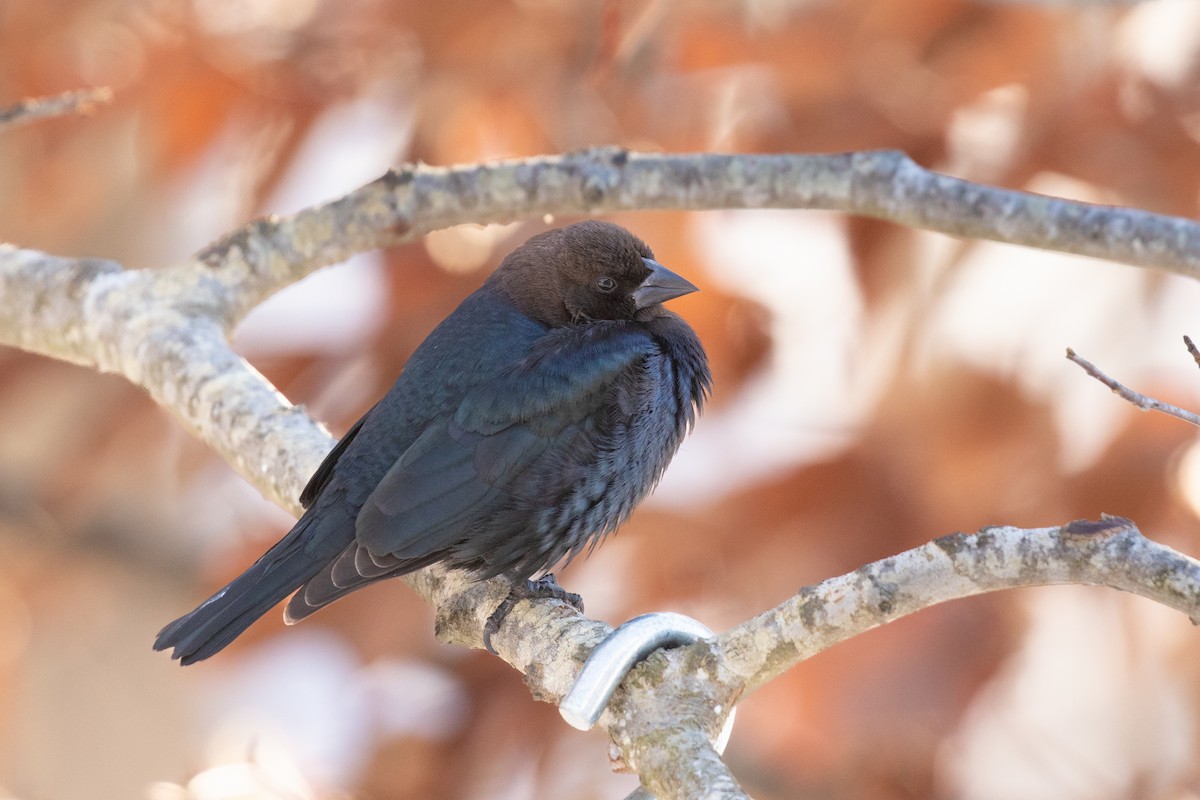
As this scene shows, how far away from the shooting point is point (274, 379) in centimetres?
406

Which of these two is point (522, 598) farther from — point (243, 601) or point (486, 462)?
point (243, 601)

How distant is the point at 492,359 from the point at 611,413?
0.33 m

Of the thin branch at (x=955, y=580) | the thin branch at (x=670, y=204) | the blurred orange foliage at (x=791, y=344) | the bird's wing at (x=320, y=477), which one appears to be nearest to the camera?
the thin branch at (x=955, y=580)

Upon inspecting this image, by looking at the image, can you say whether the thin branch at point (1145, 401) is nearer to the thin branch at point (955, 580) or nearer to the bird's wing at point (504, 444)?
the thin branch at point (955, 580)

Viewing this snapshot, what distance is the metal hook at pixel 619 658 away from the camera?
1870mm

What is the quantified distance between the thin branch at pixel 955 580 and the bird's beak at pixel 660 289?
56.1 inches

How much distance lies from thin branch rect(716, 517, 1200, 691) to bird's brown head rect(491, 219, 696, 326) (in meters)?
1.47

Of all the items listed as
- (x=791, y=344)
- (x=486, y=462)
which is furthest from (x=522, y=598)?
→ (x=791, y=344)

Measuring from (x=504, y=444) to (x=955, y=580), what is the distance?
1249 millimetres

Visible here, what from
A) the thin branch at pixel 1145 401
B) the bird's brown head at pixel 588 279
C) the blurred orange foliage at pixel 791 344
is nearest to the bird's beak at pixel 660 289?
the bird's brown head at pixel 588 279

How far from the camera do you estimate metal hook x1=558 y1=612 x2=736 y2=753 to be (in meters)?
1.87

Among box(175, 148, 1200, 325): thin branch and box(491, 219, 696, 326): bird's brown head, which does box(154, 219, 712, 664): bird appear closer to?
box(491, 219, 696, 326): bird's brown head

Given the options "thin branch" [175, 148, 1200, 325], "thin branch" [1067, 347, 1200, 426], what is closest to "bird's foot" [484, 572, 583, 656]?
"thin branch" [175, 148, 1200, 325]

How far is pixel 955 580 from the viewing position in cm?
180
